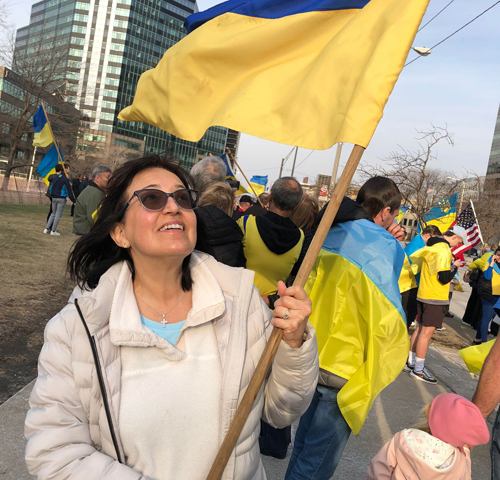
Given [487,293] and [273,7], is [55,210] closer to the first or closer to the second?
[487,293]

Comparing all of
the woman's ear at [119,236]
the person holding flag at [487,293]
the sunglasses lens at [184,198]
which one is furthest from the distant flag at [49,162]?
the sunglasses lens at [184,198]

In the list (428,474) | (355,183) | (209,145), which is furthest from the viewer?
(209,145)

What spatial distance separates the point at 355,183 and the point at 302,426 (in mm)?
20246

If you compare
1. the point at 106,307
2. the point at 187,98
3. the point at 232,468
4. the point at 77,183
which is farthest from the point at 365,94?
the point at 77,183

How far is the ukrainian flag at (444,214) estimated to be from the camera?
489 inches

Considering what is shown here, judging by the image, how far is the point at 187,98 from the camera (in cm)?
253

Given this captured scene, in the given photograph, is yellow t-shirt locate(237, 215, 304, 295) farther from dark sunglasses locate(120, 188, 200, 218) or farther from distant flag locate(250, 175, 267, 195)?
distant flag locate(250, 175, 267, 195)

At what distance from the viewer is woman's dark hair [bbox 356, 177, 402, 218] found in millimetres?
3270

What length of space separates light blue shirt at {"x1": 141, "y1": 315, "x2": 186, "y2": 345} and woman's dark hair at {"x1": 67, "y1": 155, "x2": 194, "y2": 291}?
212 mm

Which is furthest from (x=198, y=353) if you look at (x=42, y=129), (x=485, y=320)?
(x=42, y=129)

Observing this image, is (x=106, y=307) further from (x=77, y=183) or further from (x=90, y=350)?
(x=77, y=183)

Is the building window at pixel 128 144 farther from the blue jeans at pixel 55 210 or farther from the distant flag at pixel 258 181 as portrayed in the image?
the blue jeans at pixel 55 210

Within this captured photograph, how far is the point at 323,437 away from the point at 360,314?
70cm

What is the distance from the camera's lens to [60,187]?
14.7m
